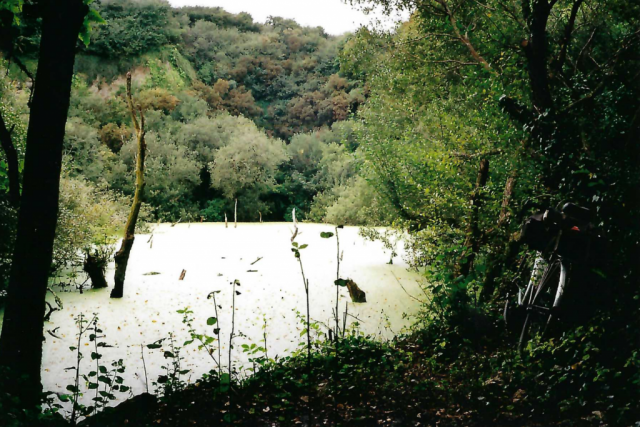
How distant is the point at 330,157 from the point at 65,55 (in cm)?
1613

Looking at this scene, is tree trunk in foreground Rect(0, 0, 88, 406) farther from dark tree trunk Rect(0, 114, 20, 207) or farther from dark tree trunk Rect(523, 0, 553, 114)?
dark tree trunk Rect(523, 0, 553, 114)

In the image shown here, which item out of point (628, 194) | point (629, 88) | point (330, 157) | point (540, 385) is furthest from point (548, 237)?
point (330, 157)

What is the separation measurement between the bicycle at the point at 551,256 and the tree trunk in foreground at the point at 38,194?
307cm

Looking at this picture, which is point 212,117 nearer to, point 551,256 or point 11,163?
point 11,163

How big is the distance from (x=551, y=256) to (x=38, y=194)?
3335 millimetres

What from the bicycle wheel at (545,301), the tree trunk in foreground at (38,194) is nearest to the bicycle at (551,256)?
the bicycle wheel at (545,301)

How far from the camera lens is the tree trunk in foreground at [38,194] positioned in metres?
2.63

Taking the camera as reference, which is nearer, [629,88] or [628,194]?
[628,194]

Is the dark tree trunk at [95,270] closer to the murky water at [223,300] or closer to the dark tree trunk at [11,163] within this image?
the murky water at [223,300]

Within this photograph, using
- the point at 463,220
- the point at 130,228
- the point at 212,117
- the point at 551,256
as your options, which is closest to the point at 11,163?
the point at 130,228

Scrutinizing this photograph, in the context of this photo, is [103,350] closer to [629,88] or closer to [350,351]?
[350,351]

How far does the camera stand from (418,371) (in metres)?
3.72

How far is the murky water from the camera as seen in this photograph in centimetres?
457

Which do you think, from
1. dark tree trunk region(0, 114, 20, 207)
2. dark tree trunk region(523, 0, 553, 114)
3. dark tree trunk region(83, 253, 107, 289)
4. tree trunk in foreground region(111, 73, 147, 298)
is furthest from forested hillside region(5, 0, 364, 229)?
dark tree trunk region(0, 114, 20, 207)
